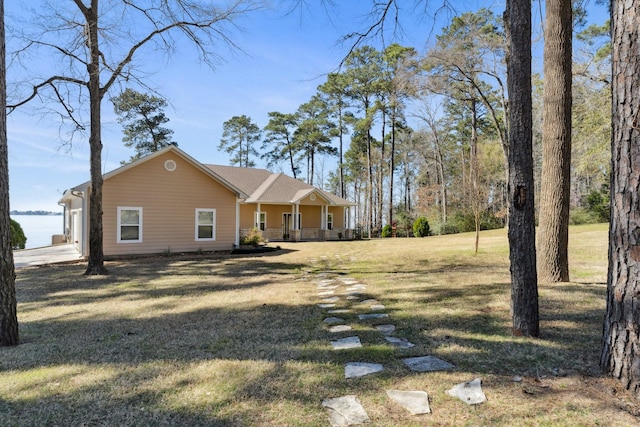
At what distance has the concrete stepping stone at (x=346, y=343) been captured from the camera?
340 cm

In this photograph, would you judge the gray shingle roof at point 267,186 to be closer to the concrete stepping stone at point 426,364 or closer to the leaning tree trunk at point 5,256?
the leaning tree trunk at point 5,256

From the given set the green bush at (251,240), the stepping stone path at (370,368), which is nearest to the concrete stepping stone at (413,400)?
the stepping stone path at (370,368)

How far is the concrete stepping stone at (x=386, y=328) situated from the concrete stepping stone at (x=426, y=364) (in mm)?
770

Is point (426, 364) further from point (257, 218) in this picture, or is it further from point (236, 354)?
point (257, 218)

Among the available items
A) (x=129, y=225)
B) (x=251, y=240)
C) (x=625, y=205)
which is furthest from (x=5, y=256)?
(x=251, y=240)

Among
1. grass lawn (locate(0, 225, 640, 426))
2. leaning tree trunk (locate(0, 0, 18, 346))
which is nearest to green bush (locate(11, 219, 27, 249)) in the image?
grass lawn (locate(0, 225, 640, 426))

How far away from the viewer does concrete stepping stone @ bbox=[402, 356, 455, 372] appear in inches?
111

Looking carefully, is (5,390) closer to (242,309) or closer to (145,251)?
(242,309)

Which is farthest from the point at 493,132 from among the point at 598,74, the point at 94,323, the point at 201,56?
the point at 94,323

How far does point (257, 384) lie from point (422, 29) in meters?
5.99

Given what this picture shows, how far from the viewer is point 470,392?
2.42 metres

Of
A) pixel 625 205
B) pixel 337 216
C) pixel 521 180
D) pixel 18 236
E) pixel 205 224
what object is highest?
pixel 521 180

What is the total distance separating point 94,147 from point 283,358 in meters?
8.23

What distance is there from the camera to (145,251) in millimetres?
12898
